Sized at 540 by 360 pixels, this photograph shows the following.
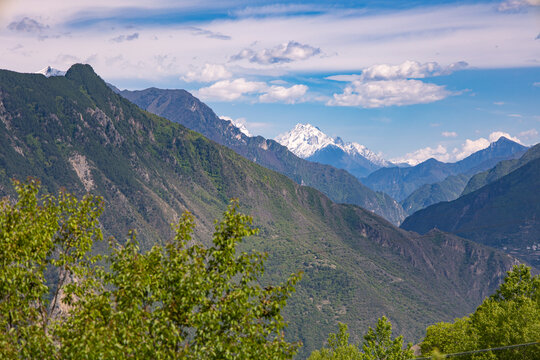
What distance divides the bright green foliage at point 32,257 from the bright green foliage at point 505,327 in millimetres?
66503

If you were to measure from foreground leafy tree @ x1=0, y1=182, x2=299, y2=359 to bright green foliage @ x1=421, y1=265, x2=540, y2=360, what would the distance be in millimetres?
61508

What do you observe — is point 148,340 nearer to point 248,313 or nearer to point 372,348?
point 248,313

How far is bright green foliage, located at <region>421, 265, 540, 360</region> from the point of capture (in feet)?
250

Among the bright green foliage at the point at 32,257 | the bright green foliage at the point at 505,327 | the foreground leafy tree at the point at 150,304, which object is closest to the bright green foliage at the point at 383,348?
the bright green foliage at the point at 505,327

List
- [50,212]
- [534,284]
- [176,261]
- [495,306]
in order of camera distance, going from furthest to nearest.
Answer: [534,284] → [495,306] → [50,212] → [176,261]

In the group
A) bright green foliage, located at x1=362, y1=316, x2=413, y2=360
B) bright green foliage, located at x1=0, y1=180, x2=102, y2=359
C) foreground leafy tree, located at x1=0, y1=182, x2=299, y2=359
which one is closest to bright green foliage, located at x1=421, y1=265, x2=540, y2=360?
bright green foliage, located at x1=362, y1=316, x2=413, y2=360

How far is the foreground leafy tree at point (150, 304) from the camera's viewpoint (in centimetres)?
2588

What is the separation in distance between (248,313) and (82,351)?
28.0ft

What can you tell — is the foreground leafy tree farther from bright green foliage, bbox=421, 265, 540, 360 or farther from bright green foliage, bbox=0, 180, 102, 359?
bright green foliage, bbox=421, 265, 540, 360

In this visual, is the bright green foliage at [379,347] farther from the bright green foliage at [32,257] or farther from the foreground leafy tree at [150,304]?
the bright green foliage at [32,257]

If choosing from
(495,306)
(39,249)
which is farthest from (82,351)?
(495,306)

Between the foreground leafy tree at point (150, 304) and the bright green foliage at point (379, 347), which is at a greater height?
the foreground leafy tree at point (150, 304)

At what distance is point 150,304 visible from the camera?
28.0 meters

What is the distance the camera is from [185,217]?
30453 millimetres
